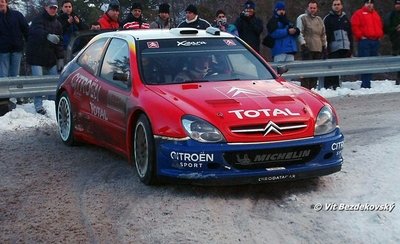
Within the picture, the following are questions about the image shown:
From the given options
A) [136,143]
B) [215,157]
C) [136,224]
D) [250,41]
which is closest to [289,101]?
[215,157]

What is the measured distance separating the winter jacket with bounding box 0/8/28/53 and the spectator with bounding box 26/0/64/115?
17cm

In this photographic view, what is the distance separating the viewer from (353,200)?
618 cm

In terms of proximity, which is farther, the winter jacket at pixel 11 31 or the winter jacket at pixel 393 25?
the winter jacket at pixel 393 25

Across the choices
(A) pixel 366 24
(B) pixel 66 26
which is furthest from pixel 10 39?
(A) pixel 366 24

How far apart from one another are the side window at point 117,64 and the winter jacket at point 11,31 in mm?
4050

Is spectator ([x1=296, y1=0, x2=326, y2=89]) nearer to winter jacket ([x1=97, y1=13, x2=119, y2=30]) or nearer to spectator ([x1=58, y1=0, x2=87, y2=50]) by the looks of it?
winter jacket ([x1=97, y1=13, x2=119, y2=30])

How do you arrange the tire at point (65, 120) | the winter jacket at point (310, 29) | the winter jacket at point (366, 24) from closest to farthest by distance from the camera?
the tire at point (65, 120), the winter jacket at point (310, 29), the winter jacket at point (366, 24)

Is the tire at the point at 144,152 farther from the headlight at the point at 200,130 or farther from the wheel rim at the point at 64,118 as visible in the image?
the wheel rim at the point at 64,118

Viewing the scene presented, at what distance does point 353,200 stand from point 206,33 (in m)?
3.08

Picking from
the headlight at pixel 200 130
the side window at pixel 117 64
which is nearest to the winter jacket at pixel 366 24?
the side window at pixel 117 64

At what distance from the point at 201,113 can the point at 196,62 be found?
1.40 metres

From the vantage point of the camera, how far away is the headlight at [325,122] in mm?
6656

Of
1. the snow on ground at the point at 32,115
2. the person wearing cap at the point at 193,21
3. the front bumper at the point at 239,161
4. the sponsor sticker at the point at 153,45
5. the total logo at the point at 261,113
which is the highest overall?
the sponsor sticker at the point at 153,45

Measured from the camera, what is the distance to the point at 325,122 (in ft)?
22.2
